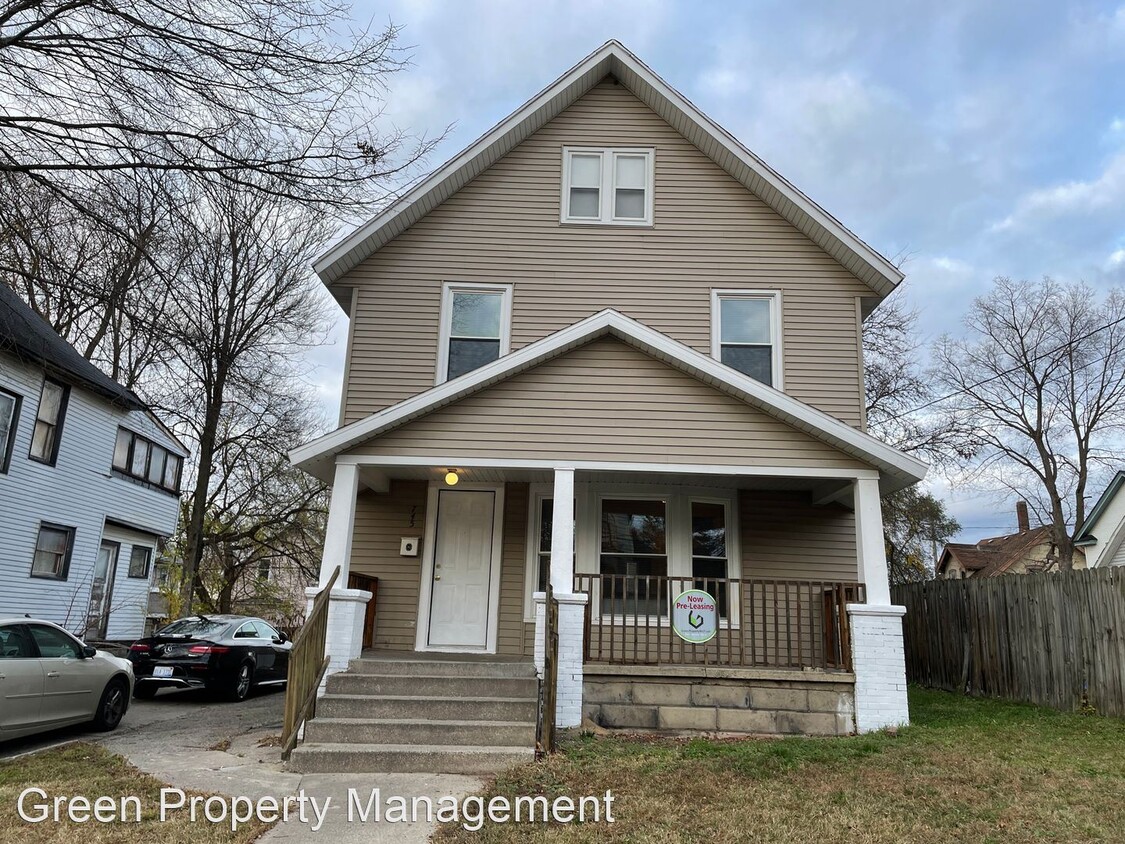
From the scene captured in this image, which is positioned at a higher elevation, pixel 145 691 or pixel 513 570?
pixel 513 570

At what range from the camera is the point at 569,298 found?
413 inches

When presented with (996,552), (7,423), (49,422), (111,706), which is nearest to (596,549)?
(111,706)

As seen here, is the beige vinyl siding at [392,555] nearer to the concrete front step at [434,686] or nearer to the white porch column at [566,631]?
the concrete front step at [434,686]

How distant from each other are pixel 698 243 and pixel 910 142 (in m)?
11.7

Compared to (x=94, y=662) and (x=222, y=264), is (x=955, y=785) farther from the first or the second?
(x=222, y=264)

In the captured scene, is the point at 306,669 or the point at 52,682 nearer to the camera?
the point at 306,669

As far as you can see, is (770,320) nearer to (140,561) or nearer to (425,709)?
(425,709)

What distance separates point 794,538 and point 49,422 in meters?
14.8

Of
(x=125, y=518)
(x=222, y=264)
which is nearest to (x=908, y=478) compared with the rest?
(x=222, y=264)

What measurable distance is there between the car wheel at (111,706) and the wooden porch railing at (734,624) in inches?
205

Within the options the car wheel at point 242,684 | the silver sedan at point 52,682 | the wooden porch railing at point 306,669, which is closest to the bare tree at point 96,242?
the wooden porch railing at point 306,669

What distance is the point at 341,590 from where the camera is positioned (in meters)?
7.71

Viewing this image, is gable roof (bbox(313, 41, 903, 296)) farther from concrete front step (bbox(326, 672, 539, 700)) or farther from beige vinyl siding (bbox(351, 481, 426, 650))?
concrete front step (bbox(326, 672, 539, 700))

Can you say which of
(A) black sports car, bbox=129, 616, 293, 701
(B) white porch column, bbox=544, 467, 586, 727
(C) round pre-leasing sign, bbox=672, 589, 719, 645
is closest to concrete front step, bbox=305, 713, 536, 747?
(B) white porch column, bbox=544, 467, 586, 727
